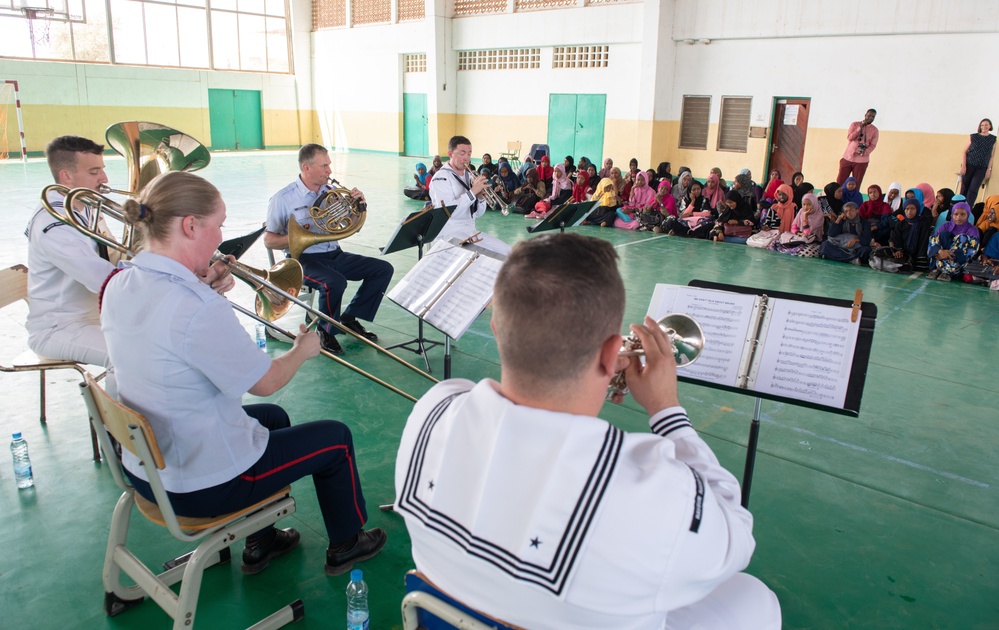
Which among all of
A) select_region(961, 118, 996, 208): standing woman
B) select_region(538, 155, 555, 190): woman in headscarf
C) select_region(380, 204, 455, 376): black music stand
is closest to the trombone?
select_region(380, 204, 455, 376): black music stand

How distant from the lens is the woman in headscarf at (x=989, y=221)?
827 centimetres

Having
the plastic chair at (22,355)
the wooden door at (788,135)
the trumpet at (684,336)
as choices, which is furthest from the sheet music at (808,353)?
the wooden door at (788,135)

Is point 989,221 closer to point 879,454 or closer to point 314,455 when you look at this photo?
point 879,454

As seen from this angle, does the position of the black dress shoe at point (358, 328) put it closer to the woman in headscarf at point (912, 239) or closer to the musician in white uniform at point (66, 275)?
the musician in white uniform at point (66, 275)

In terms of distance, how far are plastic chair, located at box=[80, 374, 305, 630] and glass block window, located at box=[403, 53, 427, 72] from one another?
69.5ft

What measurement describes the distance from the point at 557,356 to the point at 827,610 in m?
2.14

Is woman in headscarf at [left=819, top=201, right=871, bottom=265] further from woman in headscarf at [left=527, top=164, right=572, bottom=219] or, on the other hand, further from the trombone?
the trombone

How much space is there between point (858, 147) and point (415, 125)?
46.5ft

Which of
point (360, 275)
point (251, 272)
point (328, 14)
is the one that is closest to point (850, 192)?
point (360, 275)

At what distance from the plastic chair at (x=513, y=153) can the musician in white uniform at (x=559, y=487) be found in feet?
56.8

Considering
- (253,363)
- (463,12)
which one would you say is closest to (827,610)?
(253,363)

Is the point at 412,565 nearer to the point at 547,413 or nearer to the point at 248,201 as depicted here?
the point at 547,413

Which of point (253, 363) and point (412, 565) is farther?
point (412, 565)

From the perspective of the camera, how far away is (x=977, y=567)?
→ 2.96 m
